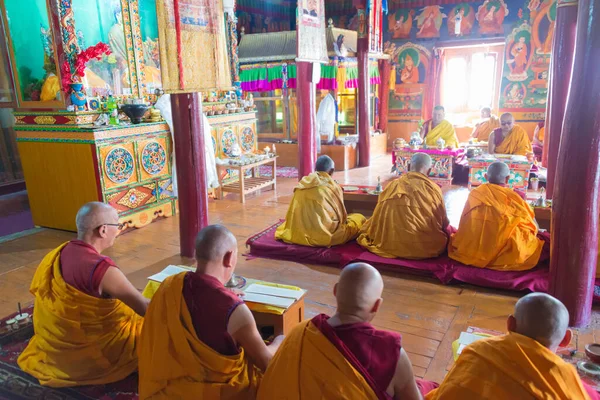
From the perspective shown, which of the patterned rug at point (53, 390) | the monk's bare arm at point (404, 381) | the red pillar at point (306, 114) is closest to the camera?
the monk's bare arm at point (404, 381)

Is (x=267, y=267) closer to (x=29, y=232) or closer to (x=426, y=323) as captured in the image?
(x=426, y=323)

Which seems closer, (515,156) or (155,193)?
(155,193)

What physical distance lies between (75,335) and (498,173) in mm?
3942

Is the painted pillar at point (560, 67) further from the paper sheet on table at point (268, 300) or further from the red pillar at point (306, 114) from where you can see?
the paper sheet on table at point (268, 300)

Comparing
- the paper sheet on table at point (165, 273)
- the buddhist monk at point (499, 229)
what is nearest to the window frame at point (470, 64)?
the buddhist monk at point (499, 229)

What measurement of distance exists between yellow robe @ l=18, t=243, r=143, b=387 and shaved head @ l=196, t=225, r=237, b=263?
0.89 meters

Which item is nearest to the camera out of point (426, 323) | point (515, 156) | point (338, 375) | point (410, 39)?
point (338, 375)

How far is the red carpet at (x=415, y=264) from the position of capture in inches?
171

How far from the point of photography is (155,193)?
702cm

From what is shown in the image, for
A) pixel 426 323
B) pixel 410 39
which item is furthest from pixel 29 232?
pixel 410 39

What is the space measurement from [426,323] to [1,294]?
13.4 feet

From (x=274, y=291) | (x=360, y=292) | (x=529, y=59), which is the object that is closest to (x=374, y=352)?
(x=360, y=292)

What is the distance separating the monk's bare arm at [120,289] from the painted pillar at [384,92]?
11786 mm

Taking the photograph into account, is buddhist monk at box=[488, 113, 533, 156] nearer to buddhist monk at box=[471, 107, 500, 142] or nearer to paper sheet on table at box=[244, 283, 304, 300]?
buddhist monk at box=[471, 107, 500, 142]
